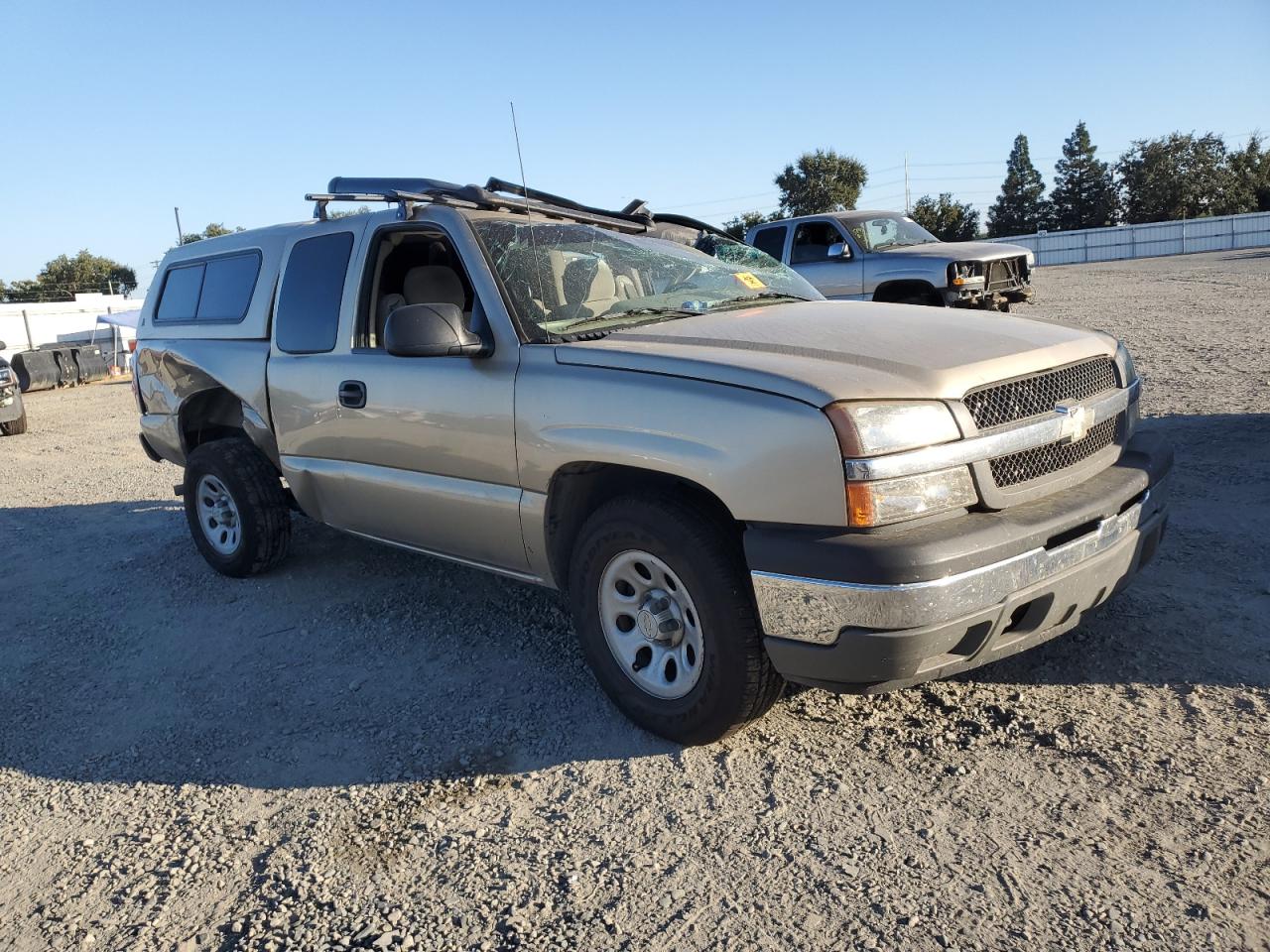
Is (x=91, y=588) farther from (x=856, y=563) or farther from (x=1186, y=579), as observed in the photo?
(x=1186, y=579)

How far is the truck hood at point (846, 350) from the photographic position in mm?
2904

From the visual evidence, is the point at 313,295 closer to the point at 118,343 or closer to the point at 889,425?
the point at 889,425

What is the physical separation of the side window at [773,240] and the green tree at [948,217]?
39.3 metres

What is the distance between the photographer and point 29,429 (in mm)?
15211

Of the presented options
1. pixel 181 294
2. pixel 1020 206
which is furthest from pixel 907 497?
pixel 1020 206

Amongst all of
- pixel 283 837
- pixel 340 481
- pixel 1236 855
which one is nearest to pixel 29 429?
pixel 340 481

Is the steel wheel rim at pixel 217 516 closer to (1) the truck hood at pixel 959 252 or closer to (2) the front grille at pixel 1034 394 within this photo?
(2) the front grille at pixel 1034 394

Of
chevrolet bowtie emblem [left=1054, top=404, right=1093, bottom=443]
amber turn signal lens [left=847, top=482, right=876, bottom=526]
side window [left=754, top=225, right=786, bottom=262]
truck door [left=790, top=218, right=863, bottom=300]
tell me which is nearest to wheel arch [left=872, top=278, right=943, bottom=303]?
truck door [left=790, top=218, right=863, bottom=300]

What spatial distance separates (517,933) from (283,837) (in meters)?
0.98

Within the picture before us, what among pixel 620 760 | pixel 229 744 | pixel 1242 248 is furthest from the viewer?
pixel 1242 248

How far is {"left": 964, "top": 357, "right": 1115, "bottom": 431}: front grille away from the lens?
9.78 ft

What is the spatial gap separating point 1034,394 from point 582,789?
1.99 meters

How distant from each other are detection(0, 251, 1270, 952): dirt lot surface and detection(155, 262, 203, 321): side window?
193 centimetres

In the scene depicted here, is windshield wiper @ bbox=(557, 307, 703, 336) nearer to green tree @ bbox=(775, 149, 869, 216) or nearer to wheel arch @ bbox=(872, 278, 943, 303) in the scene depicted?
wheel arch @ bbox=(872, 278, 943, 303)
